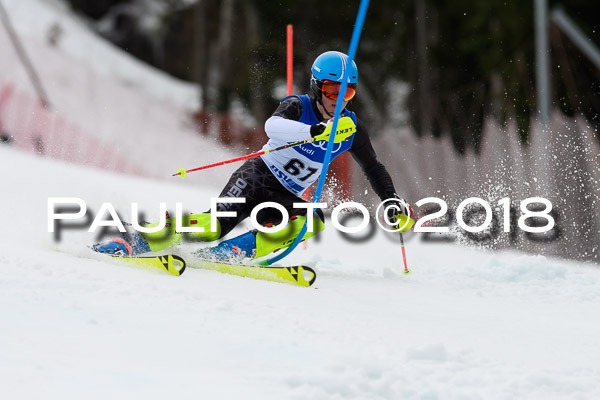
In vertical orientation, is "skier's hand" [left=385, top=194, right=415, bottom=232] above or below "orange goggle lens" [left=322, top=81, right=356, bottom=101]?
below

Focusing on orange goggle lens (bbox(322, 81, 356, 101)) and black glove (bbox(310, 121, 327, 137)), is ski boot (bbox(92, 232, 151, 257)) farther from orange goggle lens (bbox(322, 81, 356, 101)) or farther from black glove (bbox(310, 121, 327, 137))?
orange goggle lens (bbox(322, 81, 356, 101))

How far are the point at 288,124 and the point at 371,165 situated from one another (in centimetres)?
83

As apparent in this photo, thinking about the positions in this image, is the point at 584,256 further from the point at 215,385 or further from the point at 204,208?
the point at 215,385

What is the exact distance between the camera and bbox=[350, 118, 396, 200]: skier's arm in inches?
195

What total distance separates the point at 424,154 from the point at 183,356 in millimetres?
7355

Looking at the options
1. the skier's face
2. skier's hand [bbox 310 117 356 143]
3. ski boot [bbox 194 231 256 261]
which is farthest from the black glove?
ski boot [bbox 194 231 256 261]

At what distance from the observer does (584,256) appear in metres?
7.20

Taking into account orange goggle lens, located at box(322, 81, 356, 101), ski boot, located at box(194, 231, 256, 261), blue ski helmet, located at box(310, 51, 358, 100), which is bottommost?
ski boot, located at box(194, 231, 256, 261)

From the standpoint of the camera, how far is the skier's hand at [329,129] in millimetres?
4270

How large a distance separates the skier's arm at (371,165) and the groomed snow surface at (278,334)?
562mm

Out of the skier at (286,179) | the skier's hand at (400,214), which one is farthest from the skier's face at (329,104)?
the skier's hand at (400,214)

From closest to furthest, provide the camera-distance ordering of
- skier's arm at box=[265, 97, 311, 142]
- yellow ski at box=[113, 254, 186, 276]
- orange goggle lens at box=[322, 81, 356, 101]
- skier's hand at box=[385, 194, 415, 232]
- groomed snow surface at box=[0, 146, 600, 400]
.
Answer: groomed snow surface at box=[0, 146, 600, 400] < yellow ski at box=[113, 254, 186, 276] < skier's arm at box=[265, 97, 311, 142] < orange goggle lens at box=[322, 81, 356, 101] < skier's hand at box=[385, 194, 415, 232]

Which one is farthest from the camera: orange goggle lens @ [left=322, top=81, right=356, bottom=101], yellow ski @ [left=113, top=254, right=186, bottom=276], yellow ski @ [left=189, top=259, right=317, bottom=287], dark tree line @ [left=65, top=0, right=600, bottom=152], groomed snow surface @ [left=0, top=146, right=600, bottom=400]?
dark tree line @ [left=65, top=0, right=600, bottom=152]

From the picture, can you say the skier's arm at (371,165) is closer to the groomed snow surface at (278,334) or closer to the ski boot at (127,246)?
the groomed snow surface at (278,334)
